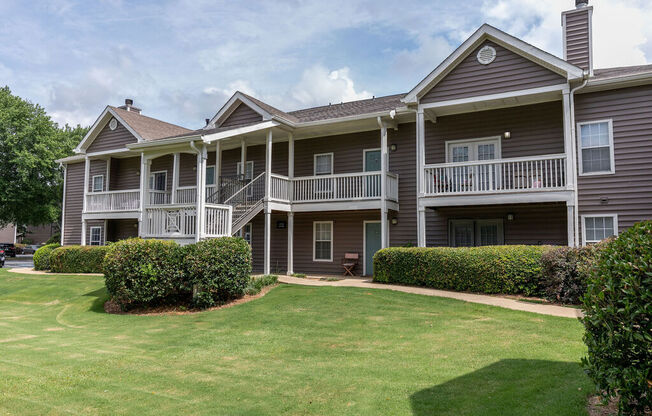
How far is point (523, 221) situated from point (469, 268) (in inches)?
155

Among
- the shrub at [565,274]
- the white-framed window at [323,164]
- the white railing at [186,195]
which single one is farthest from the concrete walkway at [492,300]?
the white railing at [186,195]

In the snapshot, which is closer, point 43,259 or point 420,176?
point 420,176

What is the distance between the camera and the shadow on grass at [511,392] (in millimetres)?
4293

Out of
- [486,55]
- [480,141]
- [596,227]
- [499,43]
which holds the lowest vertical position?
[596,227]

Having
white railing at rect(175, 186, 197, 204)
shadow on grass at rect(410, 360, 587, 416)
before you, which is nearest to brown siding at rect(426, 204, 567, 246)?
shadow on grass at rect(410, 360, 587, 416)

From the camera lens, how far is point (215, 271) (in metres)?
11.5

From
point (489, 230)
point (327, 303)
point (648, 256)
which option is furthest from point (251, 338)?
point (489, 230)

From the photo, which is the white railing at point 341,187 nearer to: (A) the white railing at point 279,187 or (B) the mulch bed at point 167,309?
(A) the white railing at point 279,187

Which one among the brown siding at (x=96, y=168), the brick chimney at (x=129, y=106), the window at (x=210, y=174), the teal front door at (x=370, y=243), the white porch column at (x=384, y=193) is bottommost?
the teal front door at (x=370, y=243)

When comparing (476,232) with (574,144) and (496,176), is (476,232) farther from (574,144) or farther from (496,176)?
(574,144)

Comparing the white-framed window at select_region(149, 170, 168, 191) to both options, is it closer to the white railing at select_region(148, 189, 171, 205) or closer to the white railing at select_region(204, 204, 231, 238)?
the white railing at select_region(148, 189, 171, 205)

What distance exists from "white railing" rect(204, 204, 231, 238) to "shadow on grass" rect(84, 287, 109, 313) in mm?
3439

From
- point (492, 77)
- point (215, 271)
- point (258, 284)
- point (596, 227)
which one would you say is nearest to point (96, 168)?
point (258, 284)

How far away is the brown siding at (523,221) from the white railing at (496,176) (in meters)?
0.91
